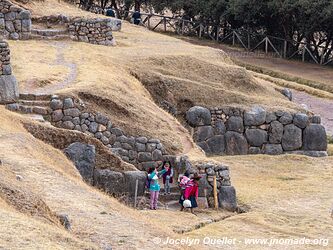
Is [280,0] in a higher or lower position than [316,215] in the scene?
higher

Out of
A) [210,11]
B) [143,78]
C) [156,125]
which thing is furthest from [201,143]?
[210,11]

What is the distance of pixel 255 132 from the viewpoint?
29.0 metres

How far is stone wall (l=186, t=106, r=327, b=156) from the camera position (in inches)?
1123

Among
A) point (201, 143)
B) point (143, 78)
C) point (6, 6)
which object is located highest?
point (6, 6)

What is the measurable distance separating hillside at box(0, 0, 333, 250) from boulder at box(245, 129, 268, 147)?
2.59 ft

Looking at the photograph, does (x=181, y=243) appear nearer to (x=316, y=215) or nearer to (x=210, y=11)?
(x=316, y=215)

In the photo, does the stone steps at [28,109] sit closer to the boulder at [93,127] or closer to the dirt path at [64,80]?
the dirt path at [64,80]

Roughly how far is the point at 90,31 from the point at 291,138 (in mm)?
8799

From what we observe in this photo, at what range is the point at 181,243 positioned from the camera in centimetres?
1475

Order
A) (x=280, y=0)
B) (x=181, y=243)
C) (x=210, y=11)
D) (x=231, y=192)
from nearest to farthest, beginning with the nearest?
1. (x=181, y=243)
2. (x=231, y=192)
3. (x=280, y=0)
4. (x=210, y=11)

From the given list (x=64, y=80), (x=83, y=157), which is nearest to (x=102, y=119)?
(x=64, y=80)

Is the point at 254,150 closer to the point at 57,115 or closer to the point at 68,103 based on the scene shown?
the point at 68,103

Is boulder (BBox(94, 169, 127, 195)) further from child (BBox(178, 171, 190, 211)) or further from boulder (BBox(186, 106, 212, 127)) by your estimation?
boulder (BBox(186, 106, 212, 127))

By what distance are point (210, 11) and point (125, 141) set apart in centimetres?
3259
